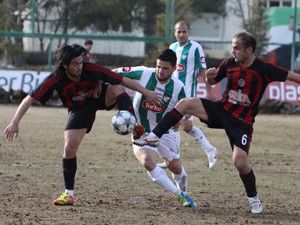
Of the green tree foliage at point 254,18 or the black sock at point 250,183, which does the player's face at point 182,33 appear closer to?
the black sock at point 250,183

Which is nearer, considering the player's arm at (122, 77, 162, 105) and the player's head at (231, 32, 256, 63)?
the player's arm at (122, 77, 162, 105)

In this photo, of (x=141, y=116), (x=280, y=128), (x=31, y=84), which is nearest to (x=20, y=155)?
(x=141, y=116)

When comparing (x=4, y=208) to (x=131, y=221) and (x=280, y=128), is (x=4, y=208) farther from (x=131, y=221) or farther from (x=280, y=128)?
(x=280, y=128)

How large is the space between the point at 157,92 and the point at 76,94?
89cm

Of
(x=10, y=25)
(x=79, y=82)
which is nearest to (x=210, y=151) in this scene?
(x=79, y=82)

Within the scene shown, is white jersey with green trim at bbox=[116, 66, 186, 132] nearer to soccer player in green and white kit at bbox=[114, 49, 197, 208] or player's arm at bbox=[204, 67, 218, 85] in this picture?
soccer player in green and white kit at bbox=[114, 49, 197, 208]

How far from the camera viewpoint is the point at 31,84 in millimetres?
23297

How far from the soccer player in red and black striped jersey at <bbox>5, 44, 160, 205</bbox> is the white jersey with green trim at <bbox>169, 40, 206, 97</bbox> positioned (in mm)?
4979

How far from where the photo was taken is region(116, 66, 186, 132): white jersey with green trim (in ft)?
30.6

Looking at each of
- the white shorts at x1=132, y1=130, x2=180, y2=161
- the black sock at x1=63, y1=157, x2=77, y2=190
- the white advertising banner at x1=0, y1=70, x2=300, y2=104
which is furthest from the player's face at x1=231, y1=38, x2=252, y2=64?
the white advertising banner at x1=0, y1=70, x2=300, y2=104

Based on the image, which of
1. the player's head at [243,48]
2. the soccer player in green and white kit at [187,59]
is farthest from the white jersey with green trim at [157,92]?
the soccer player in green and white kit at [187,59]

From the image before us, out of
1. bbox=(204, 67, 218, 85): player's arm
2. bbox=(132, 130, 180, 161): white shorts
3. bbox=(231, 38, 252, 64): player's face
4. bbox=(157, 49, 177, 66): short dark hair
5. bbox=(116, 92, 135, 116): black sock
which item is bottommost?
bbox=(132, 130, 180, 161): white shorts

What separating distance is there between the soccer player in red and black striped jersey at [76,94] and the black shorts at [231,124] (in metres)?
0.55

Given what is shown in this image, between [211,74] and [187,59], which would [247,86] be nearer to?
[211,74]
